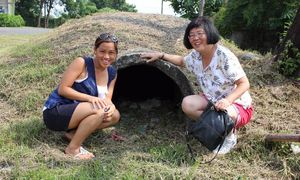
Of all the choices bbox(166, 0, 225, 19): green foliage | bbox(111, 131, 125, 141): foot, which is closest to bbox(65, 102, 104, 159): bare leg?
bbox(111, 131, 125, 141): foot

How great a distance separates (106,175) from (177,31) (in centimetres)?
430

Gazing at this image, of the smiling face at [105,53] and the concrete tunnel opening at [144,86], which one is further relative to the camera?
the concrete tunnel opening at [144,86]

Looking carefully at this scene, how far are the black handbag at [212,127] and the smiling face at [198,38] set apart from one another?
52 centimetres

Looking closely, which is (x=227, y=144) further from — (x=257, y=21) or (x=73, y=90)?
(x=257, y=21)

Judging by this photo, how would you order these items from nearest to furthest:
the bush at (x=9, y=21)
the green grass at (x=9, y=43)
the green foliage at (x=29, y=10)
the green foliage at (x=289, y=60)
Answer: the green foliage at (x=289, y=60)
the green grass at (x=9, y=43)
the bush at (x=9, y=21)
the green foliage at (x=29, y=10)

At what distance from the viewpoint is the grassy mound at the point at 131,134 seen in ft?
11.7

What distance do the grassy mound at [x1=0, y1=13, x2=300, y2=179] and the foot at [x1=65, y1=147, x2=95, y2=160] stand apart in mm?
80

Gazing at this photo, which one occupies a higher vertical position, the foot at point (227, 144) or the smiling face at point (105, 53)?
the smiling face at point (105, 53)

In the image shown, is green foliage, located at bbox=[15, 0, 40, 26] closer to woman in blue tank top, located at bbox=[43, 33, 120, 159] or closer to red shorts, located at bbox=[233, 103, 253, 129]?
woman in blue tank top, located at bbox=[43, 33, 120, 159]

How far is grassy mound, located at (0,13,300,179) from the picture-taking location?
3568 mm

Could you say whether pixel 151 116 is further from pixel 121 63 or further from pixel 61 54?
pixel 61 54

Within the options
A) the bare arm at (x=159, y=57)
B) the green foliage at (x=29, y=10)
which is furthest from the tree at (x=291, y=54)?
the green foliage at (x=29, y=10)

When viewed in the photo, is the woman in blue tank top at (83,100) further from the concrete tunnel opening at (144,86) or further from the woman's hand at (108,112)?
the concrete tunnel opening at (144,86)

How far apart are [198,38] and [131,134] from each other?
1345 millimetres
